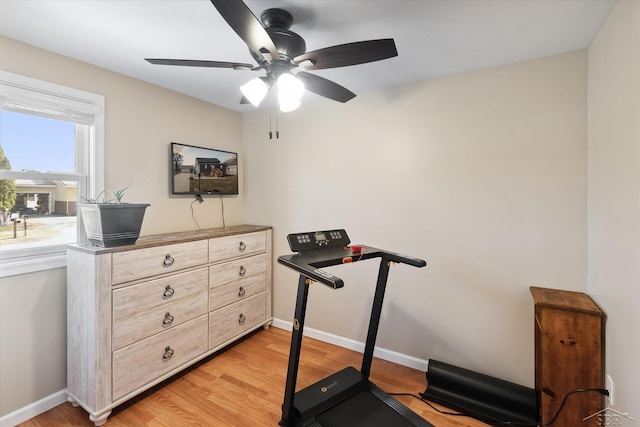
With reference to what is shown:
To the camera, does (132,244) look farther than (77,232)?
No

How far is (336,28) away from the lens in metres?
1.68

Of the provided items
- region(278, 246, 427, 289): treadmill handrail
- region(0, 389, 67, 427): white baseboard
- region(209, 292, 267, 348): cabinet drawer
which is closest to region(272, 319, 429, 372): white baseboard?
region(209, 292, 267, 348): cabinet drawer

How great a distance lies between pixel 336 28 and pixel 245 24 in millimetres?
732

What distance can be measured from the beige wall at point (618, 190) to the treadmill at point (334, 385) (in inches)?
36.4

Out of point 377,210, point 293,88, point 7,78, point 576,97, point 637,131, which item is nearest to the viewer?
point 637,131

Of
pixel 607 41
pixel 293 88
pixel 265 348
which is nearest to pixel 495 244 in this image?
pixel 607 41

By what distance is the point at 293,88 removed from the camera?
156cm

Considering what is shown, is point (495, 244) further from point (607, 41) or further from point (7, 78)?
point (7, 78)

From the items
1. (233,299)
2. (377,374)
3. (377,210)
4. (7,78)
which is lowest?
(377,374)

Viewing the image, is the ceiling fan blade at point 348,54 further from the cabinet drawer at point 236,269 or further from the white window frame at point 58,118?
the cabinet drawer at point 236,269

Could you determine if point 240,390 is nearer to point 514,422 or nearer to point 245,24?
point 514,422

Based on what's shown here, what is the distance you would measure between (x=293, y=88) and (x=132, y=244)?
5.01 feet

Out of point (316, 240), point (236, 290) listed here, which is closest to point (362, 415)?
point (316, 240)

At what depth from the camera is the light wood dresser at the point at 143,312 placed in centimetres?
182
